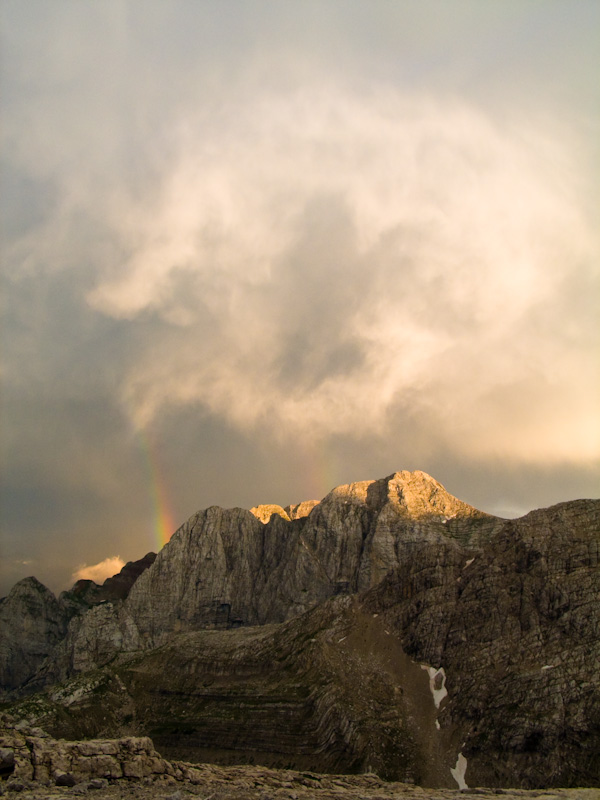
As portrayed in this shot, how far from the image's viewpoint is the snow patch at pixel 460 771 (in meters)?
114

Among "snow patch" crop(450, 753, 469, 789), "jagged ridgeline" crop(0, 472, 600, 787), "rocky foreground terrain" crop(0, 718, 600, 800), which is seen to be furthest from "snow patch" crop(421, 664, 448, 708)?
"rocky foreground terrain" crop(0, 718, 600, 800)

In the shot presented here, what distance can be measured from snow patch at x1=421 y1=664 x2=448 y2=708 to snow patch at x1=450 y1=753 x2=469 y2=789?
15.8 m

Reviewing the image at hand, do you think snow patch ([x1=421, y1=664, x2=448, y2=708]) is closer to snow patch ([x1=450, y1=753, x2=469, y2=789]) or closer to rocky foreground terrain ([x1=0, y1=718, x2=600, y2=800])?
snow patch ([x1=450, y1=753, x2=469, y2=789])

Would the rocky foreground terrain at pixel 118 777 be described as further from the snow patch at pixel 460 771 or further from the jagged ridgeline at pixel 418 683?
the snow patch at pixel 460 771

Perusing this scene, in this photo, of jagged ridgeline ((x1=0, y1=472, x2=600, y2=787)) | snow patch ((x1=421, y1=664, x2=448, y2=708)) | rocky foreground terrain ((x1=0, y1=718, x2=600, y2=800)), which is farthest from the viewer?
snow patch ((x1=421, y1=664, x2=448, y2=708))

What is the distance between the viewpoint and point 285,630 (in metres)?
182

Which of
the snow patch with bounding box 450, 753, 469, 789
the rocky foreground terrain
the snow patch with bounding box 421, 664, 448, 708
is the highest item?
the rocky foreground terrain

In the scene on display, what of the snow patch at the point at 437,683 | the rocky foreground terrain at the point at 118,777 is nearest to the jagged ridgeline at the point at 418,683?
the snow patch at the point at 437,683

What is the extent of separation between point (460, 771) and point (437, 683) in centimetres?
2456

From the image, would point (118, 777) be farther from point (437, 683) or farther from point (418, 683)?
point (418, 683)

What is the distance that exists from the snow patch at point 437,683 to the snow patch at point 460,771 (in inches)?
621

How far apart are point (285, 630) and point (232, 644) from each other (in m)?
19.8

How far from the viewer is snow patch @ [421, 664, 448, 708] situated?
5394 inches

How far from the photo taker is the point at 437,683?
461 feet
